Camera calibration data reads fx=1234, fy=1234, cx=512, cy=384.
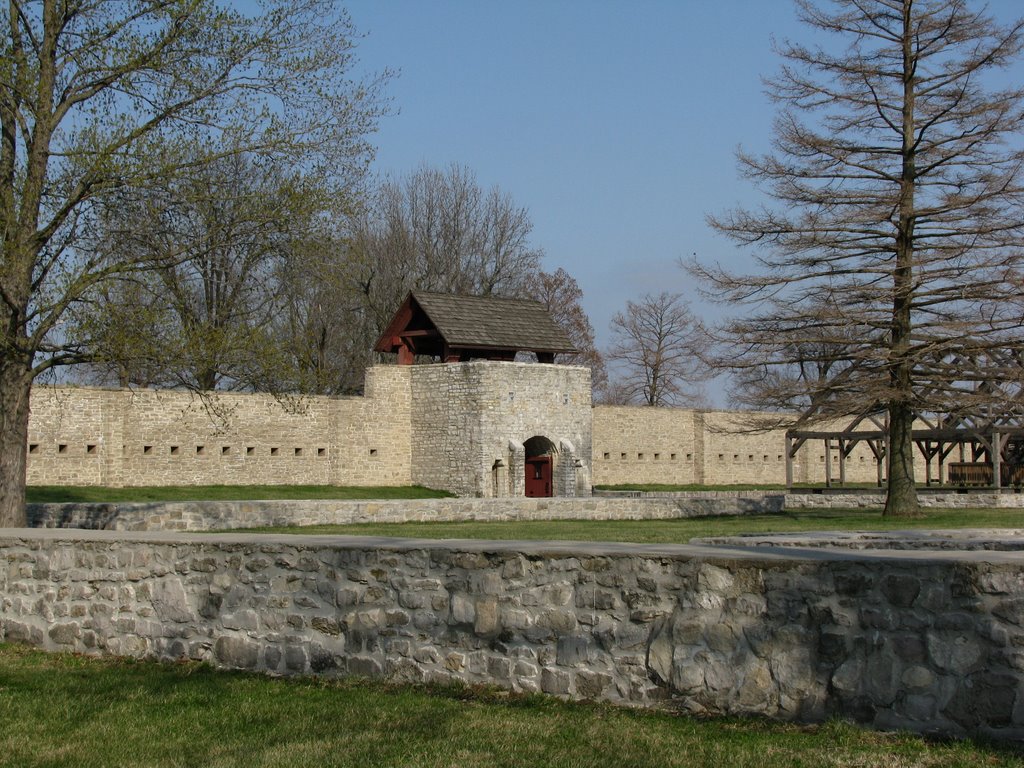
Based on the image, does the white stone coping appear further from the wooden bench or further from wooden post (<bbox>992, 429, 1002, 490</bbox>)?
the wooden bench

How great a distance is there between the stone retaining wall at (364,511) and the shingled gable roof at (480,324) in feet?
29.8

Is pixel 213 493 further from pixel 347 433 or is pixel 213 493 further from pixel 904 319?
pixel 904 319

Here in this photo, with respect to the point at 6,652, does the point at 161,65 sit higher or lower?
higher

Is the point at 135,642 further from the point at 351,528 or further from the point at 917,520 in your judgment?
the point at 917,520

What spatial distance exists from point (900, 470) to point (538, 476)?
507 inches

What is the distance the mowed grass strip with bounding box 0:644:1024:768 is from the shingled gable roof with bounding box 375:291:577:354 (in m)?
29.6

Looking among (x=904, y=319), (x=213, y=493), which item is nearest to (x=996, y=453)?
(x=904, y=319)

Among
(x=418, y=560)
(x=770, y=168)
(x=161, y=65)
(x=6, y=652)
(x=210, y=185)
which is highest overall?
(x=770, y=168)

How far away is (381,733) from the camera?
20.4 ft

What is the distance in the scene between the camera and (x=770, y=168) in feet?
86.7

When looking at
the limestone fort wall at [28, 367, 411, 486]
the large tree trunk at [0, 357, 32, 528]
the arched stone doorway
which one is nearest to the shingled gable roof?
the limestone fort wall at [28, 367, 411, 486]

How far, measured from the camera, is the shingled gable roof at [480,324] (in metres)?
37.2

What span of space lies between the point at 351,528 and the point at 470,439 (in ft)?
40.8

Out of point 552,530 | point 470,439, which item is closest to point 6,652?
point 552,530
